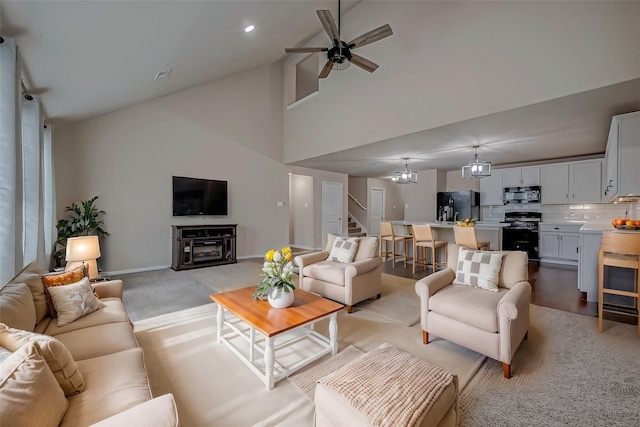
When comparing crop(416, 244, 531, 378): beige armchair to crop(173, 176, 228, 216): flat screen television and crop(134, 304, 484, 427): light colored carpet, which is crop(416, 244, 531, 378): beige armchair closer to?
crop(134, 304, 484, 427): light colored carpet

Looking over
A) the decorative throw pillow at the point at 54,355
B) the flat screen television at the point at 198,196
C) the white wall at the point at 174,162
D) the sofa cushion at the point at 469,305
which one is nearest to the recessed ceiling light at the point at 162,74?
the white wall at the point at 174,162

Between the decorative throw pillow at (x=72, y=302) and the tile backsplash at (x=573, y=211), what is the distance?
813 cm

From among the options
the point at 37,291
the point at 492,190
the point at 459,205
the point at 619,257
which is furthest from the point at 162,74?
the point at 492,190

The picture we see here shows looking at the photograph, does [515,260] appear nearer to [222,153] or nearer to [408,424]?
[408,424]

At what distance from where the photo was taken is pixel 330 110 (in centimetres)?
563

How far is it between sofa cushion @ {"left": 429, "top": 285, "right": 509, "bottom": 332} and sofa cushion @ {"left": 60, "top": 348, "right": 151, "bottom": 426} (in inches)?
83.5

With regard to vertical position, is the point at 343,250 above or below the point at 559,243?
above

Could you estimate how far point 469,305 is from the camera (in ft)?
7.11

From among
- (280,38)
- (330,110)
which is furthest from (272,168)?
(280,38)

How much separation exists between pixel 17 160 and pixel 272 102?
220 inches

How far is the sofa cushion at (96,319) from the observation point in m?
1.88

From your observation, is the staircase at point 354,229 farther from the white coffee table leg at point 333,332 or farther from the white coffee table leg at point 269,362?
the white coffee table leg at point 269,362

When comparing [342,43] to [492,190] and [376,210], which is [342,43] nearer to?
[492,190]

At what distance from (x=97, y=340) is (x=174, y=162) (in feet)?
14.8
